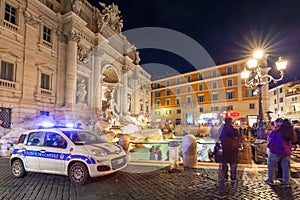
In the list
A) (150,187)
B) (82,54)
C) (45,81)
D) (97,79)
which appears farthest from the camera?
(97,79)

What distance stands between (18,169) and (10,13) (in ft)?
43.1

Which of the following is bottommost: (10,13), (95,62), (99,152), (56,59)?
(99,152)

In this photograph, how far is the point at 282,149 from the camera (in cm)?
526

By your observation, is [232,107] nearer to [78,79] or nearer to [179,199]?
[78,79]

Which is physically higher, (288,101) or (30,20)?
(30,20)

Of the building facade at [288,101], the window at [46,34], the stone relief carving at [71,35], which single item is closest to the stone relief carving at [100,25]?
the stone relief carving at [71,35]

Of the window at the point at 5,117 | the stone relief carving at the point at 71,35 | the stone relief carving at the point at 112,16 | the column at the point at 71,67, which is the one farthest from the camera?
the stone relief carving at the point at 112,16

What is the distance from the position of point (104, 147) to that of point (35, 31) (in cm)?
1464

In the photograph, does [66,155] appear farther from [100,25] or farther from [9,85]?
[100,25]

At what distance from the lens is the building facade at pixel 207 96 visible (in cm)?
3803

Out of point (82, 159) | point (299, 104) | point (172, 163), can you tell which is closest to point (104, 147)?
point (82, 159)

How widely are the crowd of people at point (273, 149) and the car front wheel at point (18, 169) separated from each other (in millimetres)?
5837

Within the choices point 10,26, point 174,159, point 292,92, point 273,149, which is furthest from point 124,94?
point 292,92

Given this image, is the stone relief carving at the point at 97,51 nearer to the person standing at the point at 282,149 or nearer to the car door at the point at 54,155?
the car door at the point at 54,155
